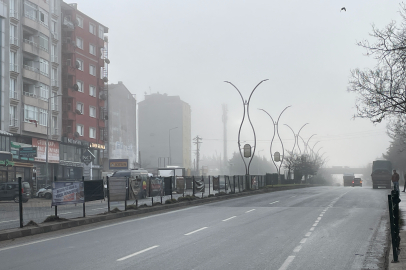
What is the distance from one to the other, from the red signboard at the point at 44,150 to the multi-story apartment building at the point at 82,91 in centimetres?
147

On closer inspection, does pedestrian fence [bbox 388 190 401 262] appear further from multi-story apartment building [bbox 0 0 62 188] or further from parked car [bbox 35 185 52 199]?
multi-story apartment building [bbox 0 0 62 188]

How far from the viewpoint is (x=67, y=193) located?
16.6m

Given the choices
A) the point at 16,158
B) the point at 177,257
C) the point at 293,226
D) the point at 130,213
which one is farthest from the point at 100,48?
the point at 177,257

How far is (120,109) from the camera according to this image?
99938 mm

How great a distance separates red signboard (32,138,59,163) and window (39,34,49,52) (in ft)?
31.6

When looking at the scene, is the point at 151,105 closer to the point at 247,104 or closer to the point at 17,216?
the point at 247,104

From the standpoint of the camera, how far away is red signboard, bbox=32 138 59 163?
51.1m

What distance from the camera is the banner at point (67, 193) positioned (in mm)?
16208

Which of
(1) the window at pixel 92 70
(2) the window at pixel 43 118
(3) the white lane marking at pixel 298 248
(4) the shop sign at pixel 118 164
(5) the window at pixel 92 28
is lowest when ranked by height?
(3) the white lane marking at pixel 298 248

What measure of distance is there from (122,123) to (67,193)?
83307mm

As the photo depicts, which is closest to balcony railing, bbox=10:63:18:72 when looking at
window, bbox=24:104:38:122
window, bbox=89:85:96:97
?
window, bbox=24:104:38:122

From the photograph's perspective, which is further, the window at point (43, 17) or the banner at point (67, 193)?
the window at point (43, 17)

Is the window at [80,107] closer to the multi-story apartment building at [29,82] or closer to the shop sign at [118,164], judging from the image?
the multi-story apartment building at [29,82]

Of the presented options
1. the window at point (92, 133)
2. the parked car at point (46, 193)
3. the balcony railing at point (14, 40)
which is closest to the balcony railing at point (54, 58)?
the balcony railing at point (14, 40)
